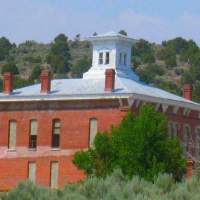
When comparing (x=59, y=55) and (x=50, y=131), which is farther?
(x=59, y=55)

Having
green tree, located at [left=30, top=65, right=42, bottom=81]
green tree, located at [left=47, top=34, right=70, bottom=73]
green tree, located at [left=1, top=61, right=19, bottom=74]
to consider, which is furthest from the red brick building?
green tree, located at [left=47, top=34, right=70, bottom=73]

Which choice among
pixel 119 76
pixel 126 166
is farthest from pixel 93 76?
pixel 126 166

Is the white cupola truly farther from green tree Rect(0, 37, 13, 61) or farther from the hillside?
green tree Rect(0, 37, 13, 61)

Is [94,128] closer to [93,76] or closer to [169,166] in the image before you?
[93,76]

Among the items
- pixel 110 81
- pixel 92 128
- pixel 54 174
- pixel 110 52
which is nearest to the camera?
pixel 110 81

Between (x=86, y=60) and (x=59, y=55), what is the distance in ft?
11.5

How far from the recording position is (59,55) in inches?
5586

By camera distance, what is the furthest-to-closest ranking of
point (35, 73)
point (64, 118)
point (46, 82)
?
point (35, 73), point (46, 82), point (64, 118)

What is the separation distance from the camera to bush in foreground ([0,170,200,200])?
2477 cm

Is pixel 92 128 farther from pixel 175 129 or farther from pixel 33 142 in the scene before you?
pixel 175 129

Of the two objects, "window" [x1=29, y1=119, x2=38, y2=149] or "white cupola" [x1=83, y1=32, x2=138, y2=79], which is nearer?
"window" [x1=29, y1=119, x2=38, y2=149]

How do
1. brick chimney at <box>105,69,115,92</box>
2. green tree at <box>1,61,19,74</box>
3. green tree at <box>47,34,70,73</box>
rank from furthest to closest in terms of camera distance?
green tree at <box>47,34,70,73</box> < green tree at <box>1,61,19,74</box> < brick chimney at <box>105,69,115,92</box>

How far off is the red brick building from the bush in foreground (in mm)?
36088

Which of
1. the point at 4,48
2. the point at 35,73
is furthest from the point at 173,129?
the point at 4,48
